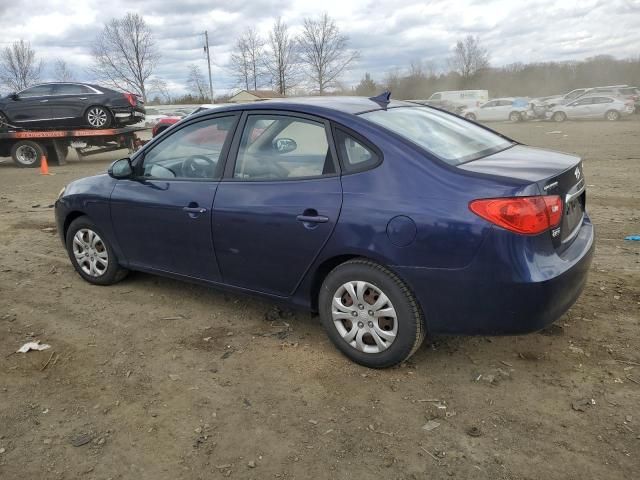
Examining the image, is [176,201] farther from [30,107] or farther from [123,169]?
[30,107]

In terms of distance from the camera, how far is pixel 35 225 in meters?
7.71

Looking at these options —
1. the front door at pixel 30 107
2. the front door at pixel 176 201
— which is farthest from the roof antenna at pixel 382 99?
the front door at pixel 30 107

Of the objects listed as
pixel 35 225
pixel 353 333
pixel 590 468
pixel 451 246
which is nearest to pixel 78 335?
pixel 353 333

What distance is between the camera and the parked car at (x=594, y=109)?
2752 centimetres

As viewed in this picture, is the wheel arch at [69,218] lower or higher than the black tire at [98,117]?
lower

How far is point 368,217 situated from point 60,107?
14663 millimetres

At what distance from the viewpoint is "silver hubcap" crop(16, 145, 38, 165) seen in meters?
15.7

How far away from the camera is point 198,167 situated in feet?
13.3

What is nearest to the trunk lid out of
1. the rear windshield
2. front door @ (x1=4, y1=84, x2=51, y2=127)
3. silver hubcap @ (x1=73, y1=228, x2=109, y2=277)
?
the rear windshield

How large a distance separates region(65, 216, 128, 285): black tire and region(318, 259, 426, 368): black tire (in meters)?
2.24

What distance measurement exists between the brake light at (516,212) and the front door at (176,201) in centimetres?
187

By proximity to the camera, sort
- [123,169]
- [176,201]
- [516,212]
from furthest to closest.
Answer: [123,169]
[176,201]
[516,212]

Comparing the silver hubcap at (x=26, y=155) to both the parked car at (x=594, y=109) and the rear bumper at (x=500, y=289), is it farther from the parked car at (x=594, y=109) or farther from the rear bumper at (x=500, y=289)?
the parked car at (x=594, y=109)

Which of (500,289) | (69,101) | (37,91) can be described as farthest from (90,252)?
(37,91)
